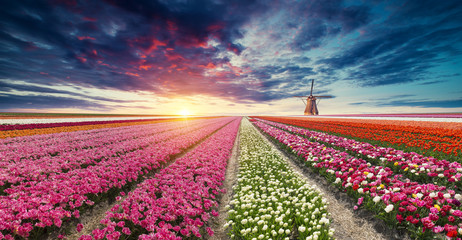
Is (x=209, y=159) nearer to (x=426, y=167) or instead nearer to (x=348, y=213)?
(x=348, y=213)

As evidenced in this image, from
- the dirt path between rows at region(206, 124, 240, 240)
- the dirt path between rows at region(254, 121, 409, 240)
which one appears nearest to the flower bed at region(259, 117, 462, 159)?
the dirt path between rows at region(254, 121, 409, 240)

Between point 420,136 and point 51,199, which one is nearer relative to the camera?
point 51,199

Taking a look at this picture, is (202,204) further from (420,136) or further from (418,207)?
(420,136)

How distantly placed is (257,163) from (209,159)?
8.55 ft

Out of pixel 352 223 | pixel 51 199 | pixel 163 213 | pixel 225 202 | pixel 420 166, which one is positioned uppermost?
pixel 420 166

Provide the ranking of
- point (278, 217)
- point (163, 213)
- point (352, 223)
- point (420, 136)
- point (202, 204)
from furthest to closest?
point (420, 136) → point (202, 204) → point (352, 223) → point (278, 217) → point (163, 213)

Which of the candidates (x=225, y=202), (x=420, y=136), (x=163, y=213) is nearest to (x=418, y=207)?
(x=225, y=202)

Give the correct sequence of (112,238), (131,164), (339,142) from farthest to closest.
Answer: (339,142), (131,164), (112,238)

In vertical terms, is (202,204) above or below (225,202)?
above

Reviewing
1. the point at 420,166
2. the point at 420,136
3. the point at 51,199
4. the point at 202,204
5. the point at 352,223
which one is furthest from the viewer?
the point at 420,136

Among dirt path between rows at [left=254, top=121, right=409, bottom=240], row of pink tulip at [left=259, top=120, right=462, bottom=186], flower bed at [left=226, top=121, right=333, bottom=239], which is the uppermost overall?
row of pink tulip at [left=259, top=120, right=462, bottom=186]

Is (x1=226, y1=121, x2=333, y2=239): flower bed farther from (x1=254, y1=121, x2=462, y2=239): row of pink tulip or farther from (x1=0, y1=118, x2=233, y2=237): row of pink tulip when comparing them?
(x1=0, y1=118, x2=233, y2=237): row of pink tulip

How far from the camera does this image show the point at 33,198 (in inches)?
175

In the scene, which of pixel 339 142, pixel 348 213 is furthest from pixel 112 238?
pixel 339 142
